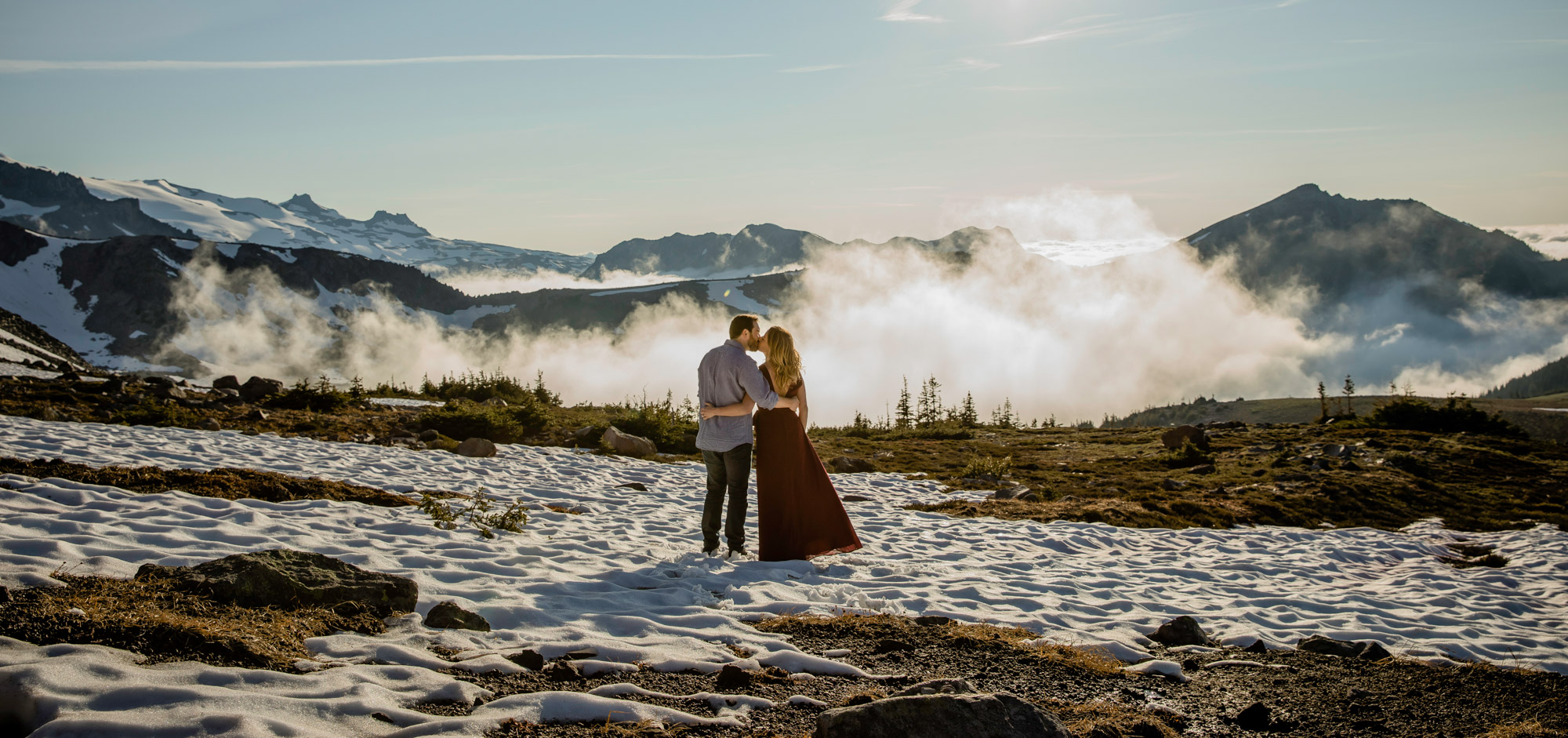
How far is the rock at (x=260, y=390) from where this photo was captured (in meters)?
18.5

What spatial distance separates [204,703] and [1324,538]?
12450mm

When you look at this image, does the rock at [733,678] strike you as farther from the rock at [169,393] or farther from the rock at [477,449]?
the rock at [169,393]

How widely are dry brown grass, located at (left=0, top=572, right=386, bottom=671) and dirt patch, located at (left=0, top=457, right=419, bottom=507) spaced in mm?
3898

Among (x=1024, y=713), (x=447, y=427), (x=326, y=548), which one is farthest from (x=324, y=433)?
(x=1024, y=713)

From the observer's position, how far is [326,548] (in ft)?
22.2

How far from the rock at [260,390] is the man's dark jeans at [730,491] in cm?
1515

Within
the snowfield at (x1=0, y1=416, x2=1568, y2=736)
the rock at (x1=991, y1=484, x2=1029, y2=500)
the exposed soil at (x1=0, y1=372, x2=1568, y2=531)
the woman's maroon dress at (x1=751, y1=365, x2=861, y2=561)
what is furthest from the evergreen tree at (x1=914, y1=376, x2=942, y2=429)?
the woman's maroon dress at (x1=751, y1=365, x2=861, y2=561)

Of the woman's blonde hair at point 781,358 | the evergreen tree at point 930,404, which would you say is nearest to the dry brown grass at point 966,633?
the woman's blonde hair at point 781,358

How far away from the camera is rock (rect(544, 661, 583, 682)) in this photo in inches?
164

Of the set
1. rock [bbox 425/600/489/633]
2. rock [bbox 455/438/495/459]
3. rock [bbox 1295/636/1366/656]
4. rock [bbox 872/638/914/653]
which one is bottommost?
rock [bbox 1295/636/1366/656]

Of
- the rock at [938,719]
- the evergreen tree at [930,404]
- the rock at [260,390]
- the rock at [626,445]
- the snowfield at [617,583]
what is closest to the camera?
the rock at [938,719]

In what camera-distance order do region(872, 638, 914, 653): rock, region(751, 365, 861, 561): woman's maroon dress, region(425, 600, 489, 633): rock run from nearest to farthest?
region(425, 600, 489, 633): rock < region(872, 638, 914, 653): rock < region(751, 365, 861, 561): woman's maroon dress

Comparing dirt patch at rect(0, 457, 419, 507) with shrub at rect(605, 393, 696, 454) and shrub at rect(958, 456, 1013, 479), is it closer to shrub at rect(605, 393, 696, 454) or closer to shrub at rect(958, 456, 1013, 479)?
shrub at rect(605, 393, 696, 454)

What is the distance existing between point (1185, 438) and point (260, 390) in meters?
22.5
